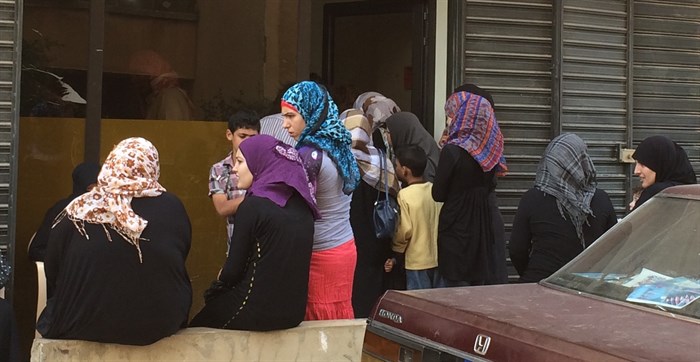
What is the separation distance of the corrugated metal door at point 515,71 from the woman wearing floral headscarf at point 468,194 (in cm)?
124

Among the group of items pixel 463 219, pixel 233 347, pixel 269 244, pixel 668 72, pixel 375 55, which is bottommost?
pixel 233 347

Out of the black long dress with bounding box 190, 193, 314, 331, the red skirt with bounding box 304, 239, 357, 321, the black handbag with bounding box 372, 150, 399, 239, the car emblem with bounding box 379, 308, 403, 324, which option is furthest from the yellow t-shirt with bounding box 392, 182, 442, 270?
the car emblem with bounding box 379, 308, 403, 324

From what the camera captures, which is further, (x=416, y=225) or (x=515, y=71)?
(x=515, y=71)

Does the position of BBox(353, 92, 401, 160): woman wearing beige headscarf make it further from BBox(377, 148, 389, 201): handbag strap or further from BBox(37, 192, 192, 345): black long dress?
BBox(37, 192, 192, 345): black long dress

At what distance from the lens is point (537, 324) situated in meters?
3.51

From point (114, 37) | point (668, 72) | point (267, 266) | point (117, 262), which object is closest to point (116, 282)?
point (117, 262)

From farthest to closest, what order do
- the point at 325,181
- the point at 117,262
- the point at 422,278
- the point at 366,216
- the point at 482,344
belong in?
the point at 422,278
the point at 366,216
the point at 325,181
the point at 117,262
the point at 482,344

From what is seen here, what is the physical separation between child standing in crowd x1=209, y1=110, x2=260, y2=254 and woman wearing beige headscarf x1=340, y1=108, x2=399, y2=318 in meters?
0.64

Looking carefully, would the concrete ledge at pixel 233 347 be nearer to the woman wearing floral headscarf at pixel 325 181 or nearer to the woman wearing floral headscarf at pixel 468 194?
the woman wearing floral headscarf at pixel 325 181

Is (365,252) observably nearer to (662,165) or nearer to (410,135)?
(410,135)

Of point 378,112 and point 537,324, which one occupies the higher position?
point 378,112

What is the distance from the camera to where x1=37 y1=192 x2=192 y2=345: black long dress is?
15.6ft

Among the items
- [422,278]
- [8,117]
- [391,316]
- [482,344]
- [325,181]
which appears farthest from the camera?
[422,278]

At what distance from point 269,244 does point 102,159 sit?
98.1 inches
